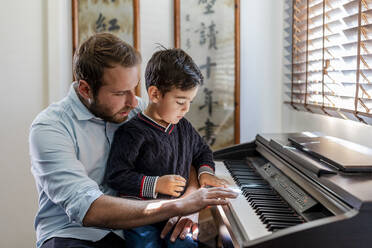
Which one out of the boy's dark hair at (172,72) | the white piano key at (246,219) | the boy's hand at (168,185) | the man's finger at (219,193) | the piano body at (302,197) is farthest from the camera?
the boy's dark hair at (172,72)

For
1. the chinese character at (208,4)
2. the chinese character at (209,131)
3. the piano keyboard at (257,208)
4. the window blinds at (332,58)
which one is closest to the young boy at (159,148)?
the piano keyboard at (257,208)

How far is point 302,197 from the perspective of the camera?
1235mm

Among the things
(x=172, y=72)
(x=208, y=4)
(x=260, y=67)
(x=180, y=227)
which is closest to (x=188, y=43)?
(x=208, y=4)

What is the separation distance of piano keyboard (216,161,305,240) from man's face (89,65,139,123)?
1.78 ft

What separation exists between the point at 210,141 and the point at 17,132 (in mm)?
1311

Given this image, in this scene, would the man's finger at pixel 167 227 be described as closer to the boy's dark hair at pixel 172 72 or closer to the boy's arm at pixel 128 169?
the boy's arm at pixel 128 169

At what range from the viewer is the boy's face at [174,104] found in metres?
1.56

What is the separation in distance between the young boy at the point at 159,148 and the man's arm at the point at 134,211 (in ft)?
0.54

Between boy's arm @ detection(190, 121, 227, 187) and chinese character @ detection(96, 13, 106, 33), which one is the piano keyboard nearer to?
boy's arm @ detection(190, 121, 227, 187)

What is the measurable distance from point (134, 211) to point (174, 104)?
0.48 metres

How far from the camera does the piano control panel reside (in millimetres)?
1188

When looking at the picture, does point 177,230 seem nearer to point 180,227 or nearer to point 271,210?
point 180,227

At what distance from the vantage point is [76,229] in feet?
4.69

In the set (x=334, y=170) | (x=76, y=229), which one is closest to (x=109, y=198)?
(x=76, y=229)
